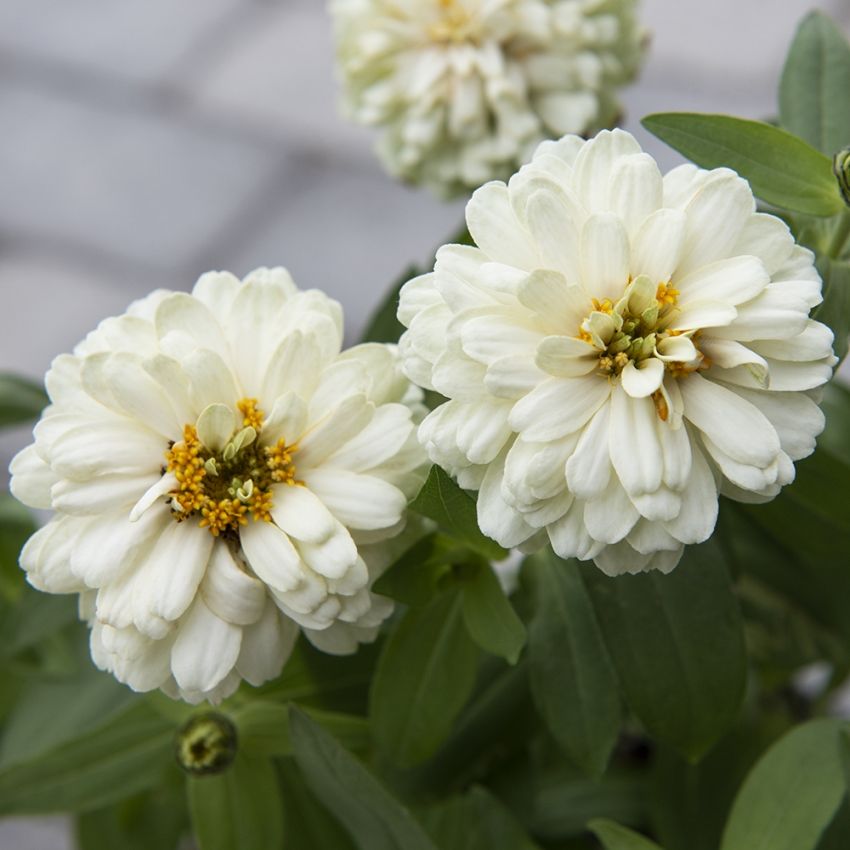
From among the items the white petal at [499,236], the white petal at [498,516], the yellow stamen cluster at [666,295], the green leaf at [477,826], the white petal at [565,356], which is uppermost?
the white petal at [499,236]

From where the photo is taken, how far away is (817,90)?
1.42 ft

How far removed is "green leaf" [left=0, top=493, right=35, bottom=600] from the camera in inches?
20.0

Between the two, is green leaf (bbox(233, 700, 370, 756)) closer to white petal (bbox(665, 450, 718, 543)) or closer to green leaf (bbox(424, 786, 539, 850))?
green leaf (bbox(424, 786, 539, 850))

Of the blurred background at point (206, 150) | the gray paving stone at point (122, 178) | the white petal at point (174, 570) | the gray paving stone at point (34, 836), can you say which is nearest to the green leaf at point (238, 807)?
the white petal at point (174, 570)

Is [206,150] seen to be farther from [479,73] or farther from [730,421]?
[730,421]

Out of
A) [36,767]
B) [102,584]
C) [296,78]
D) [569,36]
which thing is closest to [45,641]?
[36,767]

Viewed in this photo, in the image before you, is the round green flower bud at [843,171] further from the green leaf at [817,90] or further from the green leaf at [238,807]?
the green leaf at [238,807]

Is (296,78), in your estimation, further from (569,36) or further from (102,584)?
(102,584)

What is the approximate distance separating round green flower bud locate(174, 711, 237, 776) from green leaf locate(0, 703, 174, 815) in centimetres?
4

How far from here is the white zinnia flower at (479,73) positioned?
0.52 metres

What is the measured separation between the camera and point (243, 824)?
0.42 m

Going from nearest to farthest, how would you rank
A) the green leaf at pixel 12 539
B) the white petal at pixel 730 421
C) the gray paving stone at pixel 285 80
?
the white petal at pixel 730 421 → the green leaf at pixel 12 539 → the gray paving stone at pixel 285 80

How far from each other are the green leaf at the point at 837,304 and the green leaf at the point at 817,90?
7 centimetres

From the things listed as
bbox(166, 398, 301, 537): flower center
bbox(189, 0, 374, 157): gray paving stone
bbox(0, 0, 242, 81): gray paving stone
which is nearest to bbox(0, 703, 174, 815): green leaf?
bbox(166, 398, 301, 537): flower center
